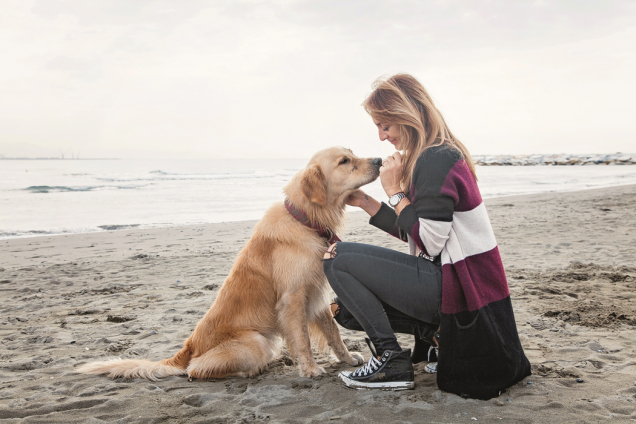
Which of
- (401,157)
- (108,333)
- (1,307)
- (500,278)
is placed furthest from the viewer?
(1,307)

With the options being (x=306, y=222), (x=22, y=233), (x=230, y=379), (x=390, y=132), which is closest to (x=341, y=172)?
(x=306, y=222)

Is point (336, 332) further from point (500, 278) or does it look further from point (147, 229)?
point (147, 229)

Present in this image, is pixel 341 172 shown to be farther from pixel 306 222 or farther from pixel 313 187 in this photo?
pixel 306 222

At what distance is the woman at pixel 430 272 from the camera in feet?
7.06

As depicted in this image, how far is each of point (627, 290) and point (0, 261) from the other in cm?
763

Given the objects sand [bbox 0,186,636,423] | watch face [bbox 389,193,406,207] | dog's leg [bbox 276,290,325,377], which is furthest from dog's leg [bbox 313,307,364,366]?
watch face [bbox 389,193,406,207]

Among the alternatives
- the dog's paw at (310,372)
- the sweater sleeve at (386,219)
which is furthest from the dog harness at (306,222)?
the dog's paw at (310,372)

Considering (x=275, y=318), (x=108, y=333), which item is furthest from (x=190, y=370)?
(x=108, y=333)

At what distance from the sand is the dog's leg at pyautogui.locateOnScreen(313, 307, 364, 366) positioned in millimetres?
113

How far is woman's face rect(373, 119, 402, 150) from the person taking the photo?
8.24 ft

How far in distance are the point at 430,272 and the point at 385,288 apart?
256mm

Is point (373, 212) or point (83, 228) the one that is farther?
point (83, 228)

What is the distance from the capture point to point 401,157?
2584 mm

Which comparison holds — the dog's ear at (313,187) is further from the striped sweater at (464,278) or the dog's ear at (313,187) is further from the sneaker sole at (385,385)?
the sneaker sole at (385,385)
